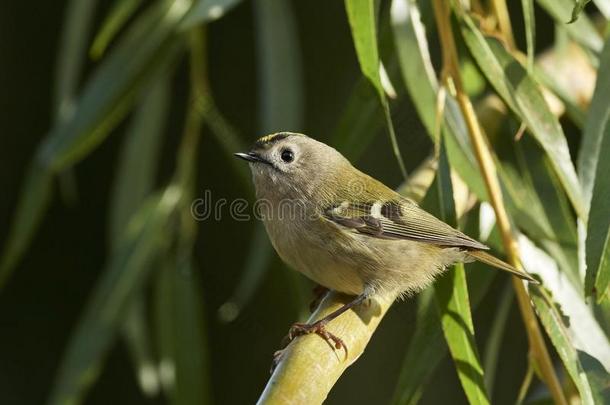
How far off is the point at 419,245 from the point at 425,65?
1.18ft

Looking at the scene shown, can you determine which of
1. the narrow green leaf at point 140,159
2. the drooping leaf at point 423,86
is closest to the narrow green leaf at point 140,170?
the narrow green leaf at point 140,159

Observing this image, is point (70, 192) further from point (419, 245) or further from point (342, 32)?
point (419, 245)

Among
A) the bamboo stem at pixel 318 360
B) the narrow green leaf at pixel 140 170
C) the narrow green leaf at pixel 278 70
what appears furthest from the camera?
the narrow green leaf at pixel 140 170

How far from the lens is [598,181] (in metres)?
1.43

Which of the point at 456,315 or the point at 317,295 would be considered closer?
the point at 456,315

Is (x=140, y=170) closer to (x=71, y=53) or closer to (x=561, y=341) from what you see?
(x=71, y=53)

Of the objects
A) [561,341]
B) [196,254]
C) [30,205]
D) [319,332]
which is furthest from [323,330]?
[196,254]

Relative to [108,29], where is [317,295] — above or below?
below

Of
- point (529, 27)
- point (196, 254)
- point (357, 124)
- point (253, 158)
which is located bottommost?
point (196, 254)

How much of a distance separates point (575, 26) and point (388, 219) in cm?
54

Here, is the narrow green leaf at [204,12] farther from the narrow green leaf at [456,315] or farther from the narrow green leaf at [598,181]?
the narrow green leaf at [598,181]

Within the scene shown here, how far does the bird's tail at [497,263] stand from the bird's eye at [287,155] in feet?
1.49

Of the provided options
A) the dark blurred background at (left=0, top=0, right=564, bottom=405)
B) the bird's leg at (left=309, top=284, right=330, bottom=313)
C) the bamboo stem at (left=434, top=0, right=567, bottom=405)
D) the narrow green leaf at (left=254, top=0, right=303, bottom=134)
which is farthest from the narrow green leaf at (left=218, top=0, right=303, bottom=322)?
the dark blurred background at (left=0, top=0, right=564, bottom=405)

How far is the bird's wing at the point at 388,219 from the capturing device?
6.02 feet
